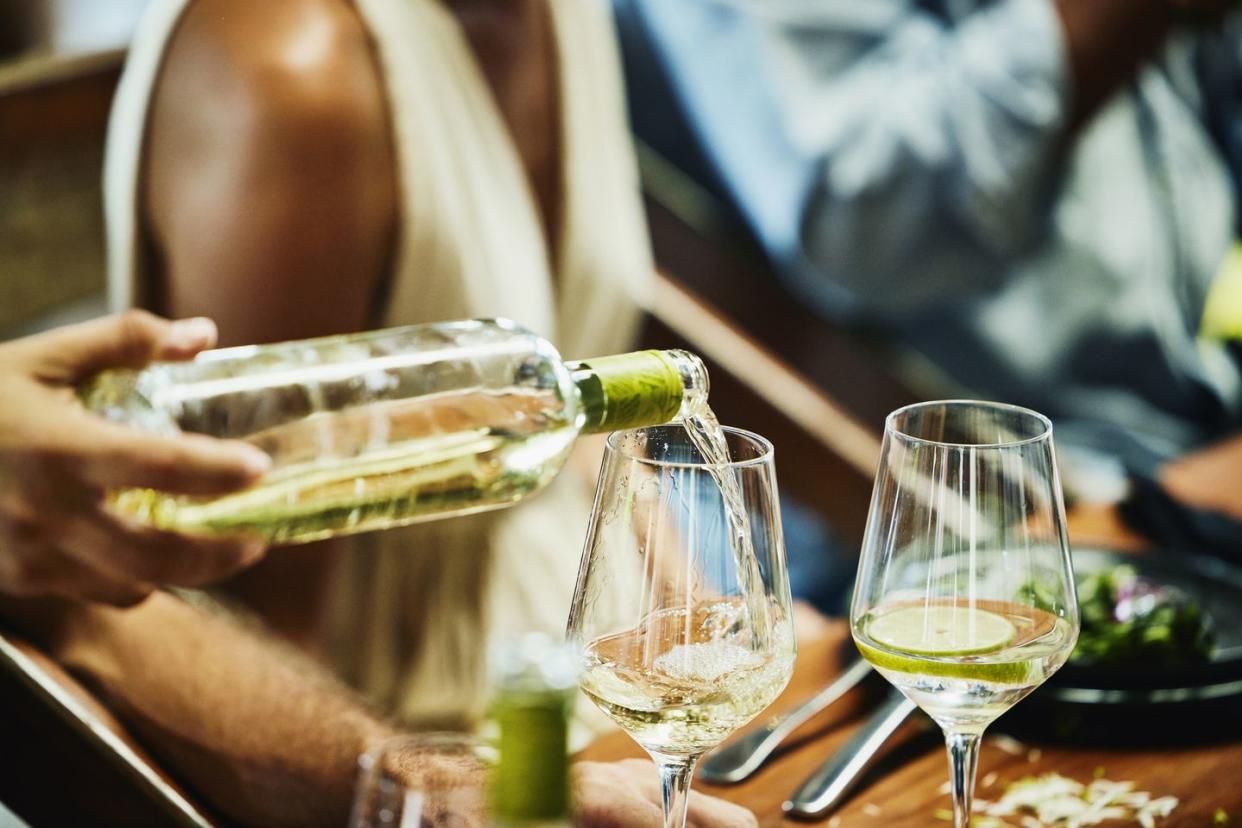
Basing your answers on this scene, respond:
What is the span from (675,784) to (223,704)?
1.22 ft

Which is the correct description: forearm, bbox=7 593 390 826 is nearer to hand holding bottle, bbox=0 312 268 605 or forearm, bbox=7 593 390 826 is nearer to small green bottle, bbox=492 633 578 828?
hand holding bottle, bbox=0 312 268 605

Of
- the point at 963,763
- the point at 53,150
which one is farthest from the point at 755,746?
the point at 53,150

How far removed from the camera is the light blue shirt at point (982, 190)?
1968mm

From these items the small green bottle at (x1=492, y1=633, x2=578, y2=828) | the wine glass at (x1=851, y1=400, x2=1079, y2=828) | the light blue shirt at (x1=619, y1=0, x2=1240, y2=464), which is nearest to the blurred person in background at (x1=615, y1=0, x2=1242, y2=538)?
the light blue shirt at (x1=619, y1=0, x2=1240, y2=464)

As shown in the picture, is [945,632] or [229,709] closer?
[945,632]

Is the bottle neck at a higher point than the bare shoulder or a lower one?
lower

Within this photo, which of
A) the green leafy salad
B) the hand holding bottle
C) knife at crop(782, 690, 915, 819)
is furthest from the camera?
the green leafy salad

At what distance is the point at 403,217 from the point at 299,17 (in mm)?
201

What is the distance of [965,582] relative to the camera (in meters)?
0.68

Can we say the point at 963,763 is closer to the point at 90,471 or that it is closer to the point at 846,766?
the point at 846,766

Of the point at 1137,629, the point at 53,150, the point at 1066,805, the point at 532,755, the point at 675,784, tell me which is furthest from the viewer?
the point at 53,150

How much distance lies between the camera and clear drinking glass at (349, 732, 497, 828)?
437mm

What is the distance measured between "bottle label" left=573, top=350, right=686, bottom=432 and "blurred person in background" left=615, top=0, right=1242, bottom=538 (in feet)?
4.46

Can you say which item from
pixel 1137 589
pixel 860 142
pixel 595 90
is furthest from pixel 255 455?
pixel 860 142
